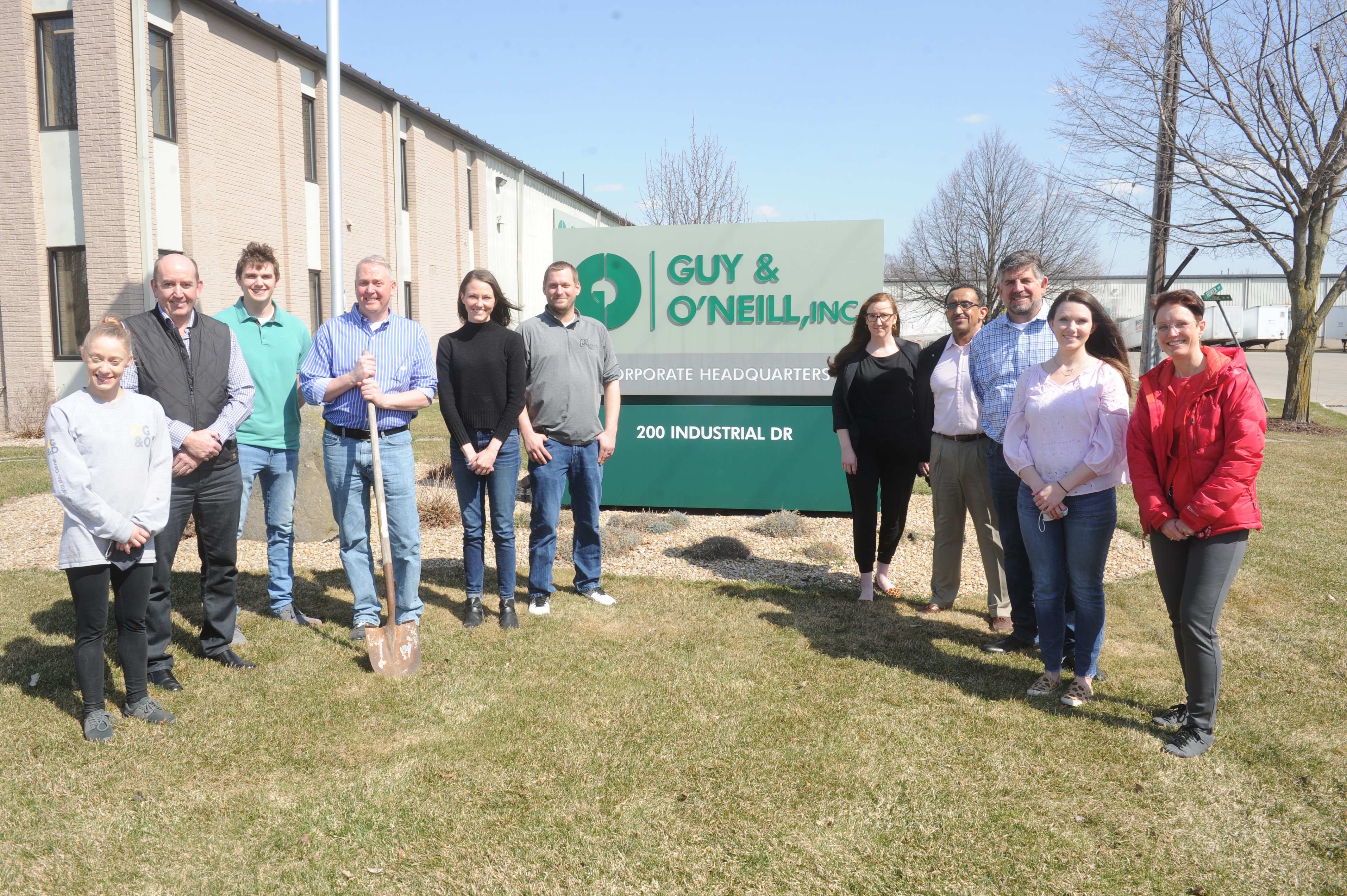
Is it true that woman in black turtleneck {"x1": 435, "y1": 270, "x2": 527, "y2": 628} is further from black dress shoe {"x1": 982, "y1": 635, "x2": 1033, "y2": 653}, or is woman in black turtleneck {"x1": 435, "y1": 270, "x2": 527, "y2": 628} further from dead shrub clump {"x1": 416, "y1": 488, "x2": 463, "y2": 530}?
dead shrub clump {"x1": 416, "y1": 488, "x2": 463, "y2": 530}

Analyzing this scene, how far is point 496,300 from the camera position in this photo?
16.9 feet

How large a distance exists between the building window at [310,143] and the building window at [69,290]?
17.4ft

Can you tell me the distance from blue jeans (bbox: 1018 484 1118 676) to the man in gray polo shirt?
245cm

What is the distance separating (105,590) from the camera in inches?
148

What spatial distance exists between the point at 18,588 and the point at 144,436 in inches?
128

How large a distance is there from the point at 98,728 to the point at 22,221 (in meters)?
13.8

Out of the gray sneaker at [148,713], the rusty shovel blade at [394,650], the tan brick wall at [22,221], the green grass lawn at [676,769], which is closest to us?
the green grass lawn at [676,769]

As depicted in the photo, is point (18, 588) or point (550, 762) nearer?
point (550, 762)

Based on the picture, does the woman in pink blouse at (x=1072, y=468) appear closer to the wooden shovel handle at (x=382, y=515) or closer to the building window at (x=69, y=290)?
the wooden shovel handle at (x=382, y=515)

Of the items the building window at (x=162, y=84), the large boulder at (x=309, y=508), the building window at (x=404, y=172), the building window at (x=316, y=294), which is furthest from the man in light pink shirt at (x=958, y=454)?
the building window at (x=404, y=172)

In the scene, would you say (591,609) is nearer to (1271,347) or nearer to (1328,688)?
(1328,688)

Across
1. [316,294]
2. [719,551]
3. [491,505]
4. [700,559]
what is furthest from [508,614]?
[316,294]

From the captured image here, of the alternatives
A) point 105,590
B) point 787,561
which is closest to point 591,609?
point 787,561

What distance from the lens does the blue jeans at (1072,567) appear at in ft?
13.3
